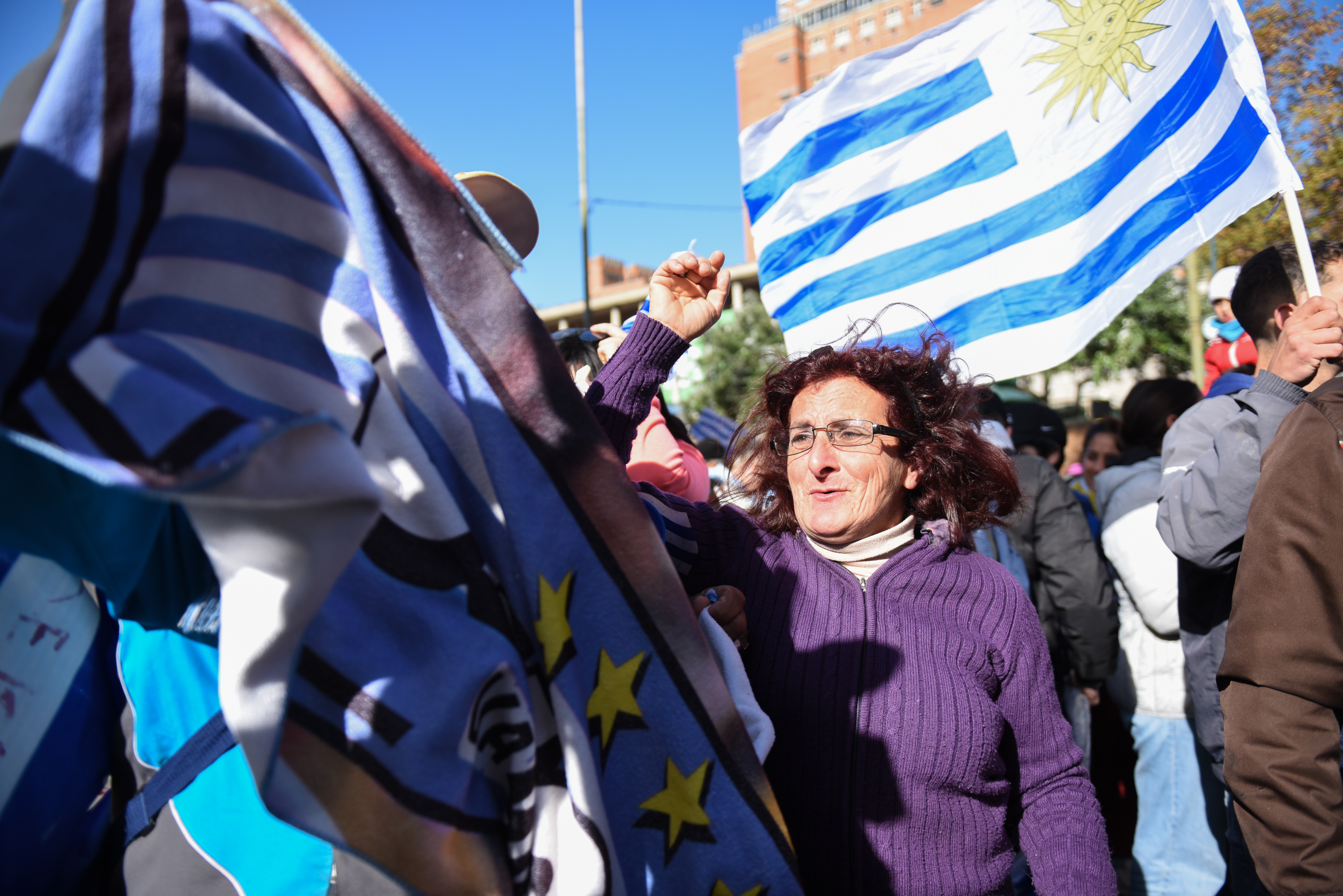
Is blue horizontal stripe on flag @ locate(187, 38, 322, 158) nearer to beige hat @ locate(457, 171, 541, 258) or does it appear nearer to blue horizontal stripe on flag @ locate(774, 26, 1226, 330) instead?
beige hat @ locate(457, 171, 541, 258)

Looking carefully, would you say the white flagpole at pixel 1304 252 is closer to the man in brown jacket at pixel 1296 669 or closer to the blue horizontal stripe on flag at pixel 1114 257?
the blue horizontal stripe on flag at pixel 1114 257

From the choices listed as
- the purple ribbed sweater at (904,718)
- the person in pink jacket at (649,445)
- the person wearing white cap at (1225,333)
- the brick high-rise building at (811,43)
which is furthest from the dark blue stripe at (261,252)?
the brick high-rise building at (811,43)

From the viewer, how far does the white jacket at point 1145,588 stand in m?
3.43

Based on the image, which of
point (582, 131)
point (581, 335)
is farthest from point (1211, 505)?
point (582, 131)

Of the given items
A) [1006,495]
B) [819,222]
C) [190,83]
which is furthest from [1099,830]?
[819,222]

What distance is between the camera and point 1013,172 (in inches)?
139

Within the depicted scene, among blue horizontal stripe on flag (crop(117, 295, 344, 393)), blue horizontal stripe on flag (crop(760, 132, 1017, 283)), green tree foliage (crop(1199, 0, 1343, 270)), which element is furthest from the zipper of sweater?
green tree foliage (crop(1199, 0, 1343, 270))

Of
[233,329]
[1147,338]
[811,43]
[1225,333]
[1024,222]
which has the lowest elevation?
[233,329]

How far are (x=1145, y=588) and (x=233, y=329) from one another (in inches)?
146

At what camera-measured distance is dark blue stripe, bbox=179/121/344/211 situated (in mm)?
727

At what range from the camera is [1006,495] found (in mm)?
2260

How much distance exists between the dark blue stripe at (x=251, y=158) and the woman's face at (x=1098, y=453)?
5.38m

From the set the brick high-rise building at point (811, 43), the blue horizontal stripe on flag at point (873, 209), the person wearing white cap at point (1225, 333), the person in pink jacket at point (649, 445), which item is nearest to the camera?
the person in pink jacket at point (649, 445)

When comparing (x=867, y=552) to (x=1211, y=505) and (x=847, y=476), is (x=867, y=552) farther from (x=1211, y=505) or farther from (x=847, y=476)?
(x=1211, y=505)
